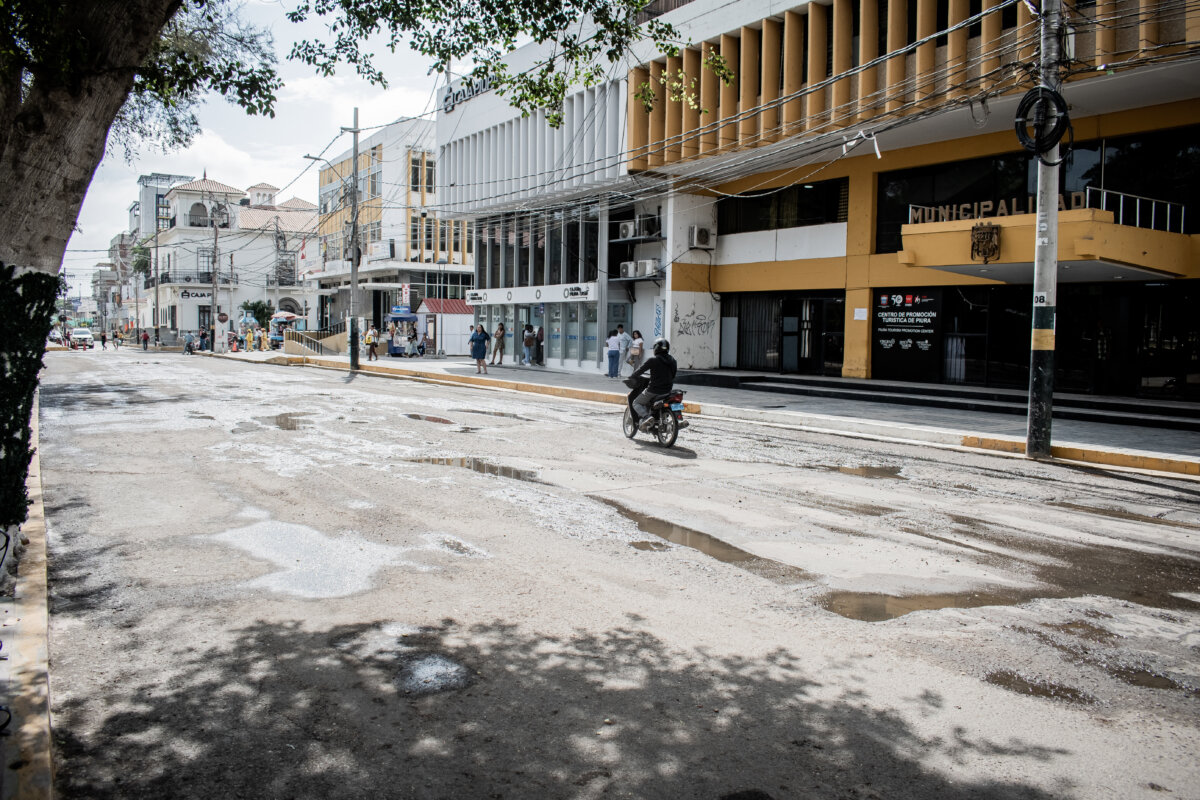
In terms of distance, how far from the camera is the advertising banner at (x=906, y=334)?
74.4 ft

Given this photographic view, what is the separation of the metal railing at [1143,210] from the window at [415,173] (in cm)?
4312

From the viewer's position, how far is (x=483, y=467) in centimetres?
1084

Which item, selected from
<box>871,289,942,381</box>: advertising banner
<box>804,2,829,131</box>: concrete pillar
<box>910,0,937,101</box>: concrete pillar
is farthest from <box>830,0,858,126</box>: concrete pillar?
<box>871,289,942,381</box>: advertising banner

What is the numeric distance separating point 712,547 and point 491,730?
11.7 feet

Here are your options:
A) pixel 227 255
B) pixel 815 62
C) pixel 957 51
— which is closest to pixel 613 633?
pixel 957 51

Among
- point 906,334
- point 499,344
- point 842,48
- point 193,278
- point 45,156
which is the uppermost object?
point 842,48

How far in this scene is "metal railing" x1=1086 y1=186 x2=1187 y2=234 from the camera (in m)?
18.0

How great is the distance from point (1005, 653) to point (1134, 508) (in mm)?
5684

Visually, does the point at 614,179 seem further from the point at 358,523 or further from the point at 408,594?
the point at 408,594

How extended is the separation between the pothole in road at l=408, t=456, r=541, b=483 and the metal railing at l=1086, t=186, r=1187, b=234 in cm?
1385

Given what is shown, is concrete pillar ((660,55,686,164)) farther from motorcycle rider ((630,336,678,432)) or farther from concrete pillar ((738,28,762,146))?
motorcycle rider ((630,336,678,432))

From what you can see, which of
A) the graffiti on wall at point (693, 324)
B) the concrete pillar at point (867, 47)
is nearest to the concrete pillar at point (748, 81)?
the concrete pillar at point (867, 47)

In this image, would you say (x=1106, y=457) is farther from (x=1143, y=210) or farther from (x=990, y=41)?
(x=990, y=41)

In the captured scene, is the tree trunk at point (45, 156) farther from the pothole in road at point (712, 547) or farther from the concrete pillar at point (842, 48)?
the concrete pillar at point (842, 48)
